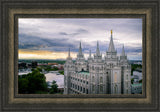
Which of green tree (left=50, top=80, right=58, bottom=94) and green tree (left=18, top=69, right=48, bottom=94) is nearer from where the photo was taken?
green tree (left=18, top=69, right=48, bottom=94)

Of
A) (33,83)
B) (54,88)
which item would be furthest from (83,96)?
(33,83)

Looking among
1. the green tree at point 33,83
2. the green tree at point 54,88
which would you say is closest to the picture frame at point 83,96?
the green tree at point 33,83

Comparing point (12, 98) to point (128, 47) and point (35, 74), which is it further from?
point (128, 47)

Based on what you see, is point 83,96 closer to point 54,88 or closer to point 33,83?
point 54,88

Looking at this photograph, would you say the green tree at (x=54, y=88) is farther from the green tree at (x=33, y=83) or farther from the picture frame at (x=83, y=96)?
the picture frame at (x=83, y=96)

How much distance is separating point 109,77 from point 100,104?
10.8 feet

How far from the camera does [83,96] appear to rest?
4742mm

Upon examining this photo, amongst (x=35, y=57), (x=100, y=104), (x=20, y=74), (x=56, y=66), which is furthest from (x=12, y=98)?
(x=100, y=104)

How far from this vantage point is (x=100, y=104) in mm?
4637

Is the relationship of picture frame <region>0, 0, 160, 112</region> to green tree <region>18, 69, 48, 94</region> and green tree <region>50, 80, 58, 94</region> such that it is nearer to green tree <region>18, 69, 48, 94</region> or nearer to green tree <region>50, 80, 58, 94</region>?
green tree <region>18, 69, 48, 94</region>

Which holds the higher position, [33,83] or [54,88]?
[33,83]

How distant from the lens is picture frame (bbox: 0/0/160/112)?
4602 millimetres

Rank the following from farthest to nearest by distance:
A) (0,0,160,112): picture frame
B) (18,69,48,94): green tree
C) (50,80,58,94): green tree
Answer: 1. (50,80,58,94): green tree
2. (18,69,48,94): green tree
3. (0,0,160,112): picture frame

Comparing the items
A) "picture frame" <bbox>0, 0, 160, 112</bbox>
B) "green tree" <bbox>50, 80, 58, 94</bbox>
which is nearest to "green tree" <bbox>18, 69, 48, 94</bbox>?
"green tree" <bbox>50, 80, 58, 94</bbox>
